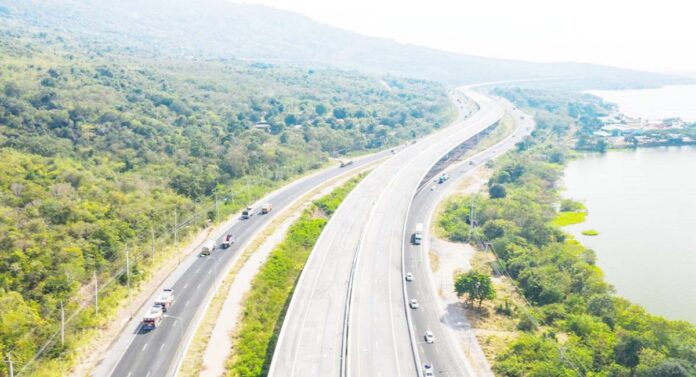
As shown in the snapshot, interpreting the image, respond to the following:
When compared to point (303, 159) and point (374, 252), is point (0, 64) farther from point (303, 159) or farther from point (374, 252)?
point (374, 252)

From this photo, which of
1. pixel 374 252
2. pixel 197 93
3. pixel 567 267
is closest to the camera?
pixel 567 267

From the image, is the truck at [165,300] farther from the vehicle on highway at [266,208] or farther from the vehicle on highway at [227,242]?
the vehicle on highway at [266,208]

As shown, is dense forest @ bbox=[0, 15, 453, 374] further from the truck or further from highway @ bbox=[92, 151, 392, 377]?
the truck

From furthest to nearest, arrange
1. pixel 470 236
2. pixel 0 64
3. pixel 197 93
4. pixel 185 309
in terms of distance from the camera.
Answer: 1. pixel 197 93
2. pixel 0 64
3. pixel 470 236
4. pixel 185 309

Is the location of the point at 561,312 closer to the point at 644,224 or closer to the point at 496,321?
the point at 496,321

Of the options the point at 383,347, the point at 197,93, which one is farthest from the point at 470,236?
the point at 197,93

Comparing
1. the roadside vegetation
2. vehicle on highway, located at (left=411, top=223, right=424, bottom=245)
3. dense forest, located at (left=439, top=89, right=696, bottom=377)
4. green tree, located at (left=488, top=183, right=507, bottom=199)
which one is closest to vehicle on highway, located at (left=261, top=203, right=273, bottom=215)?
the roadside vegetation

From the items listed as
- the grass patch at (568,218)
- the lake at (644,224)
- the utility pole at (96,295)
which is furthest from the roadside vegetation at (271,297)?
the lake at (644,224)
